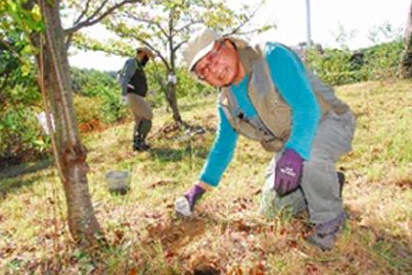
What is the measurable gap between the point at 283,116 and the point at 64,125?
4.16 feet

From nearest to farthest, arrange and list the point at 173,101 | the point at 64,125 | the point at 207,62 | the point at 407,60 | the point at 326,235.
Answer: the point at 207,62
the point at 326,235
the point at 64,125
the point at 173,101
the point at 407,60

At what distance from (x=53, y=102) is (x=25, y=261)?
1002mm

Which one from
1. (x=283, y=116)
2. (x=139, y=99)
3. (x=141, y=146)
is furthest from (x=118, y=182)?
(x=139, y=99)

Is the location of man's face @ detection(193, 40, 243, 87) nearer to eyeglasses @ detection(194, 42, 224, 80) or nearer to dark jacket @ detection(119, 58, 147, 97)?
eyeglasses @ detection(194, 42, 224, 80)

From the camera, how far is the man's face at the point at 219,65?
8.27ft

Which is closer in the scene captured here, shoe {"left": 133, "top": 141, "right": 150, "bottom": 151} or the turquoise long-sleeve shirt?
the turquoise long-sleeve shirt

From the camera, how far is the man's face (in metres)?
2.52

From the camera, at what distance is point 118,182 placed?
4.71 metres

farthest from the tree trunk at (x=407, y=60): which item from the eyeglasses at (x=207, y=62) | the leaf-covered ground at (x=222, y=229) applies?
the eyeglasses at (x=207, y=62)

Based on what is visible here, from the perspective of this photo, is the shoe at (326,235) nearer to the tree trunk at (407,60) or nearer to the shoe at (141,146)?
the shoe at (141,146)

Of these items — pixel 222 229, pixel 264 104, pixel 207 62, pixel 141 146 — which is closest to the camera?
pixel 207 62

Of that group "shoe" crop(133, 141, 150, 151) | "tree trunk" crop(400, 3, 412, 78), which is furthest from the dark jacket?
"tree trunk" crop(400, 3, 412, 78)

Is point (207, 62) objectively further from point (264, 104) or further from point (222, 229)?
point (222, 229)

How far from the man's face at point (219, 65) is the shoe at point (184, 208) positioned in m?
0.99
